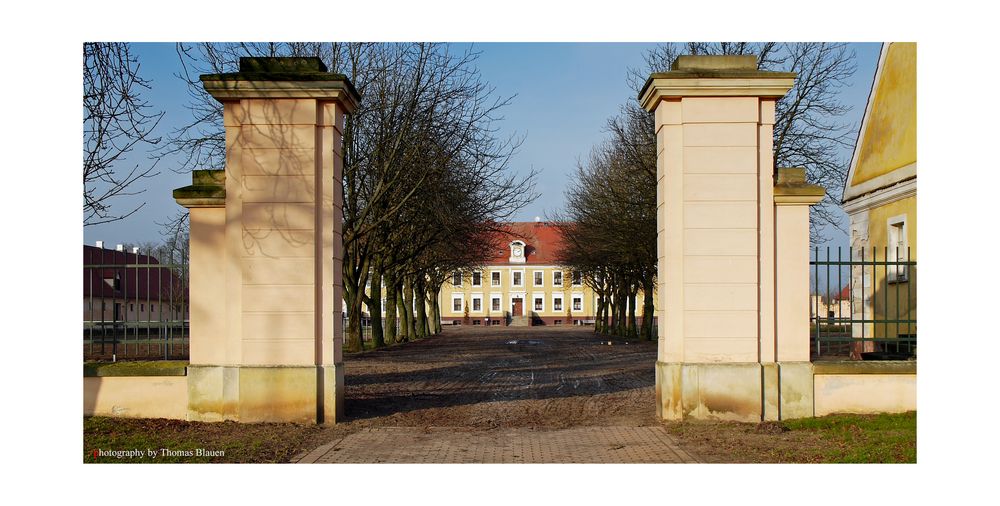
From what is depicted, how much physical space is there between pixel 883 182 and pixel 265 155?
16.0 m

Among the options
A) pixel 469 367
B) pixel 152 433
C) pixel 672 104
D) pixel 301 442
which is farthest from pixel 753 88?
pixel 469 367

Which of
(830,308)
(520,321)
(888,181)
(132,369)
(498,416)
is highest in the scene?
(888,181)

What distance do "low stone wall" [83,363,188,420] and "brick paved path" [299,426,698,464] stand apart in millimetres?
2573

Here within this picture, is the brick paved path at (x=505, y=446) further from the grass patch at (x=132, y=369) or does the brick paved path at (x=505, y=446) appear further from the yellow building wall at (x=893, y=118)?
the yellow building wall at (x=893, y=118)

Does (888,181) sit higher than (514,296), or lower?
higher

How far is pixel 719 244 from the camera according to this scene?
11.2 m

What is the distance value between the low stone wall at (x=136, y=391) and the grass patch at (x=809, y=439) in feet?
21.1

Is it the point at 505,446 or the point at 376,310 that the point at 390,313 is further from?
the point at 505,446

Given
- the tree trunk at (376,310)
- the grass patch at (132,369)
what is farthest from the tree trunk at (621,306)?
the grass patch at (132,369)

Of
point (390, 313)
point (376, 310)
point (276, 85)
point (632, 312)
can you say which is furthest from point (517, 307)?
point (276, 85)

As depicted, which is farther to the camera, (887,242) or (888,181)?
(887,242)

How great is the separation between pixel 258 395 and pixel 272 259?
1784mm

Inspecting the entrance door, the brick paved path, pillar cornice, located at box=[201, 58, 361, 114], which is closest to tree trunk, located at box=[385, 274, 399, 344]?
pillar cornice, located at box=[201, 58, 361, 114]

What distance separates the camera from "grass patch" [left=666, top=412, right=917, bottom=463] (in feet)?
29.5
